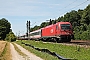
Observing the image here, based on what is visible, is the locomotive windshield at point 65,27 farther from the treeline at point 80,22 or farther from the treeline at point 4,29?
the treeline at point 4,29

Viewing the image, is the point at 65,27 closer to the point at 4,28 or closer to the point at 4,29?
the point at 4,29

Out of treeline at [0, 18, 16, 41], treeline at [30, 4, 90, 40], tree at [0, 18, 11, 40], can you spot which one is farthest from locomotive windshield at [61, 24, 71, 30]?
tree at [0, 18, 11, 40]

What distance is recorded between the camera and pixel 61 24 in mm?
37625

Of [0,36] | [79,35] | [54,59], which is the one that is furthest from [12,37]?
[54,59]

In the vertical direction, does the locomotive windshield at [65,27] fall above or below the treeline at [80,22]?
below

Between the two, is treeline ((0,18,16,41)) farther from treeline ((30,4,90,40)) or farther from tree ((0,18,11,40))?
treeline ((30,4,90,40))

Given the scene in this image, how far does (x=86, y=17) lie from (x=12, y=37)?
1866 inches

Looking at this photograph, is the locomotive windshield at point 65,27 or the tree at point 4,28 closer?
the locomotive windshield at point 65,27

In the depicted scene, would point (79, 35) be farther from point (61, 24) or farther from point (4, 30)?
point (4, 30)

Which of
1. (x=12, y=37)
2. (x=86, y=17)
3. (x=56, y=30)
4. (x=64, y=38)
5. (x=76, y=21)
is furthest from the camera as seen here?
(x=12, y=37)

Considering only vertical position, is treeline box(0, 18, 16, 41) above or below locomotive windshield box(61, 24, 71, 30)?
above

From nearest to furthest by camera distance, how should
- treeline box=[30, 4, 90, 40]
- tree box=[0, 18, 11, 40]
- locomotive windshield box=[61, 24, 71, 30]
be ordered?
1. locomotive windshield box=[61, 24, 71, 30]
2. treeline box=[30, 4, 90, 40]
3. tree box=[0, 18, 11, 40]

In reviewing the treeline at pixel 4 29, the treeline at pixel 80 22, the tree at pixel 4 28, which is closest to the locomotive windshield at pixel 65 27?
the treeline at pixel 80 22

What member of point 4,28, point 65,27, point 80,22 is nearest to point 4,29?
point 4,28
